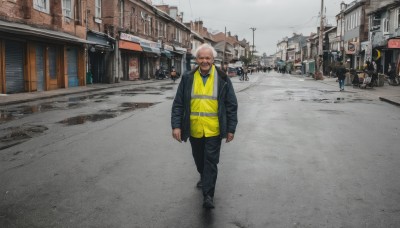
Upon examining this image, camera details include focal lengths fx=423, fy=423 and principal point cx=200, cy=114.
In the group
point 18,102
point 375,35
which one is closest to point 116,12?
point 18,102

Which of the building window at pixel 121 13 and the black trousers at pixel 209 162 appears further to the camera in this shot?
the building window at pixel 121 13

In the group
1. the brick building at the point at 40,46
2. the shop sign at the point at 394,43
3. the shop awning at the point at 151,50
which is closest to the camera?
the brick building at the point at 40,46

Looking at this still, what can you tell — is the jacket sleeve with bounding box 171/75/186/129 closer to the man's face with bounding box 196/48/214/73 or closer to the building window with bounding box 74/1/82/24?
the man's face with bounding box 196/48/214/73

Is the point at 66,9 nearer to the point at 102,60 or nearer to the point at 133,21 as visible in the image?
the point at 102,60

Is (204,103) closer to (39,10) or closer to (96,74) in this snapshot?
(39,10)

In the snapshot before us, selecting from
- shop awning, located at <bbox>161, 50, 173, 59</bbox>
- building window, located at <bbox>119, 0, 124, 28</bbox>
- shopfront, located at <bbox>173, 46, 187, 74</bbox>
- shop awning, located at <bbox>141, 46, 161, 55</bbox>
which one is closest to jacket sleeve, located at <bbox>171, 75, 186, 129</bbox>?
building window, located at <bbox>119, 0, 124, 28</bbox>

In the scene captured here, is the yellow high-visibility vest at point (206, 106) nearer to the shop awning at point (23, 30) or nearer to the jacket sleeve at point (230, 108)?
the jacket sleeve at point (230, 108)

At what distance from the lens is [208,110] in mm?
4520

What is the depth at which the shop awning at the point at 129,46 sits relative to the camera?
36.0 metres

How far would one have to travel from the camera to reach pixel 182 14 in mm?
68625

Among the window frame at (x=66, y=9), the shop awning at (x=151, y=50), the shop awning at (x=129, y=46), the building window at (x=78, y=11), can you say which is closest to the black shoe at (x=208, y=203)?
the window frame at (x=66, y=9)

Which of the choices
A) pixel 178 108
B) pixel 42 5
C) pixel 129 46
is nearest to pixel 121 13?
pixel 129 46

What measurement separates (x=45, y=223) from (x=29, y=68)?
19.9 meters

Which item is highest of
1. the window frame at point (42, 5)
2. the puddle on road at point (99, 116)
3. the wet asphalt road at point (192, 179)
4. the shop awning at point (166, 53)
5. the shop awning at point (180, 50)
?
the window frame at point (42, 5)
